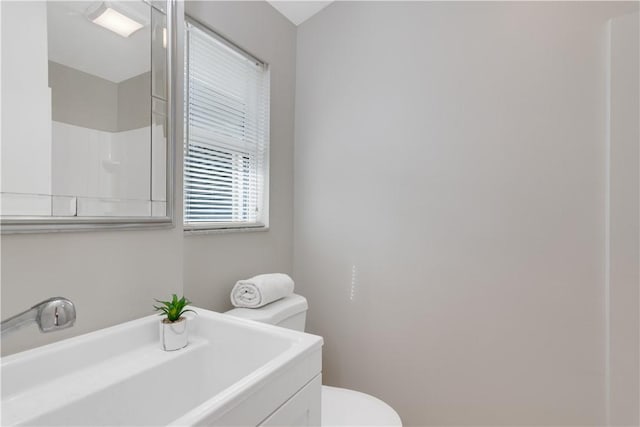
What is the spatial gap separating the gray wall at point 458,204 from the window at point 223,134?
279 mm

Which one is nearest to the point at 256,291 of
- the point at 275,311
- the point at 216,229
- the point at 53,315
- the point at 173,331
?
the point at 275,311

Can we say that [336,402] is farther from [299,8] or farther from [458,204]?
[299,8]

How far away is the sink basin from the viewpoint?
630 millimetres

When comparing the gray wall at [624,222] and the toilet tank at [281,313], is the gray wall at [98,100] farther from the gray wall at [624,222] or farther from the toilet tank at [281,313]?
the gray wall at [624,222]

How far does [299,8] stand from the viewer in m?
1.81

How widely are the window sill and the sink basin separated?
1.41 feet

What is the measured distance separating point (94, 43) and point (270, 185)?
0.99 metres

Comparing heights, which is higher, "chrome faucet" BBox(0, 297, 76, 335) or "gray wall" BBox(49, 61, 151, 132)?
"gray wall" BBox(49, 61, 151, 132)

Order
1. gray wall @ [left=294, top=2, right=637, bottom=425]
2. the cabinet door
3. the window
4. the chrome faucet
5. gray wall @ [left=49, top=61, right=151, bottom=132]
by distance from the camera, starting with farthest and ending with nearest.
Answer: the window → gray wall @ [left=294, top=2, right=637, bottom=425] → gray wall @ [left=49, top=61, right=151, bottom=132] → the cabinet door → the chrome faucet

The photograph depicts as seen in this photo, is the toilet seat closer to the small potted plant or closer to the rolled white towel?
the rolled white towel

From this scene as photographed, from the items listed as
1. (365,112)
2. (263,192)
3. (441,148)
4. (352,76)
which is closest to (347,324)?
(263,192)

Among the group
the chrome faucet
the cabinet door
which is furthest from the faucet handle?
the cabinet door

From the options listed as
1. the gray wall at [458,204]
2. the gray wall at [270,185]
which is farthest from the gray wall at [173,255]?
the gray wall at [458,204]

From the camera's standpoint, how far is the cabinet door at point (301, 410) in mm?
720
